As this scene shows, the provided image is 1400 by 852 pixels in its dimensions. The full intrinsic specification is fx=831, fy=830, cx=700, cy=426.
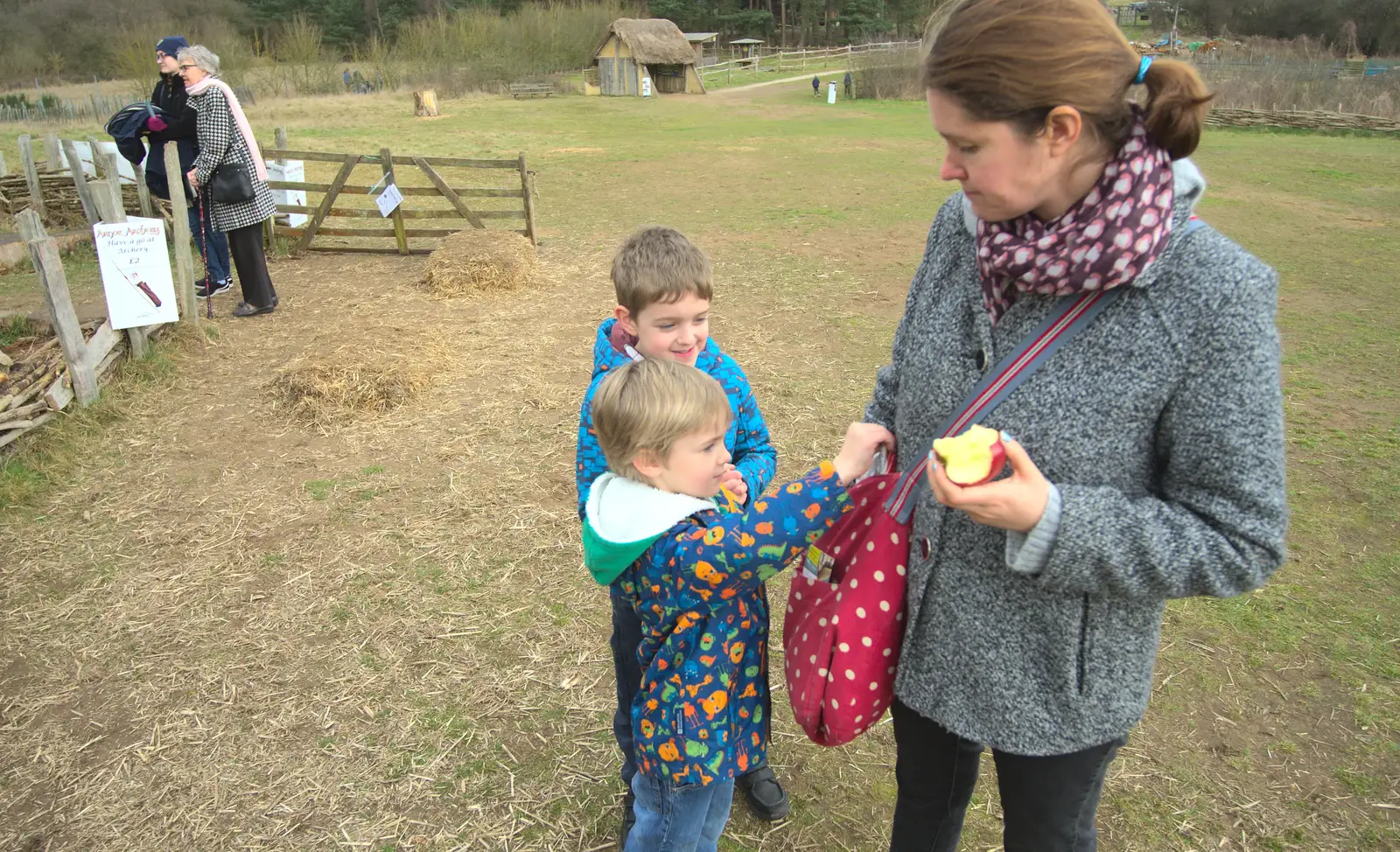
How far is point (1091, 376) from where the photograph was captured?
4.53 ft

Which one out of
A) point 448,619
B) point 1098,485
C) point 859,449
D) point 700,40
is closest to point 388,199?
point 448,619

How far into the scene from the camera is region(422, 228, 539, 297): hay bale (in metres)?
8.87

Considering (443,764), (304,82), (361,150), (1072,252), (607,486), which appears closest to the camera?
(1072,252)

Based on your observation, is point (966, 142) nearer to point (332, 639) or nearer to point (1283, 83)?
point (332, 639)

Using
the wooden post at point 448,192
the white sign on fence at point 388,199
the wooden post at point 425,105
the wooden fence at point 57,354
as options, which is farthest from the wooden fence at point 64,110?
the wooden fence at point 57,354

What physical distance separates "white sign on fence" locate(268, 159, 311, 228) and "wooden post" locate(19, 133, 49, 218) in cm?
326

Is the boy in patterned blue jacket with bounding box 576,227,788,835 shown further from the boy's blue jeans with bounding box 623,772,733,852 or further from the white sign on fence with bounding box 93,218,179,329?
the white sign on fence with bounding box 93,218,179,329

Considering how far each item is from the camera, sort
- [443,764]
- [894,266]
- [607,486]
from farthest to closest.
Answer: [894,266], [443,764], [607,486]

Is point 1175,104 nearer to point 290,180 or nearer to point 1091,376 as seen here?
point 1091,376

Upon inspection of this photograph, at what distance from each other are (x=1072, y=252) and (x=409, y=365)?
5907mm

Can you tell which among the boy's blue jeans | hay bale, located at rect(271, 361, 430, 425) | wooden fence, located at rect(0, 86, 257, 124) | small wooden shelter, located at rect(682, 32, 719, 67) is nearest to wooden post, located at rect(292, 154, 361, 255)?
hay bale, located at rect(271, 361, 430, 425)

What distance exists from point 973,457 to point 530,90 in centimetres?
4126

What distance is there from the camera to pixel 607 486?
1.90m

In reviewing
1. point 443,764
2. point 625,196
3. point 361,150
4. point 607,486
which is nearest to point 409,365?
point 443,764
